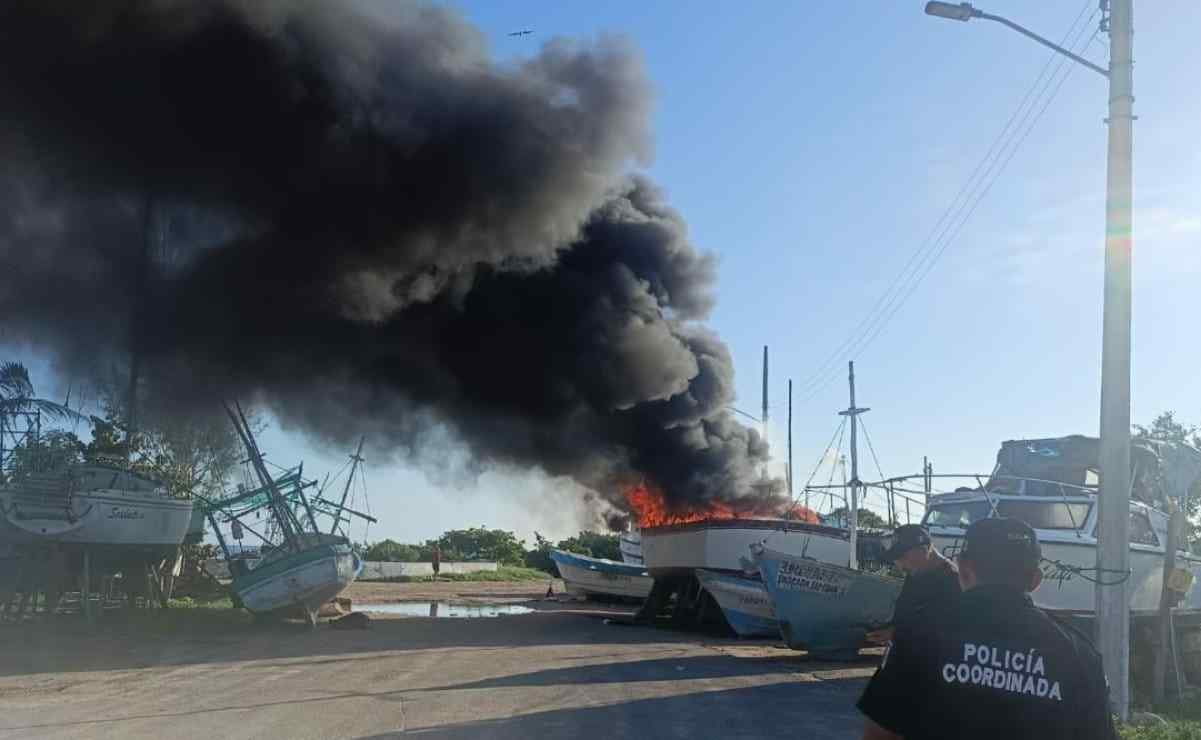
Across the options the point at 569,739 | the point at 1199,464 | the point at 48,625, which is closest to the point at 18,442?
the point at 48,625

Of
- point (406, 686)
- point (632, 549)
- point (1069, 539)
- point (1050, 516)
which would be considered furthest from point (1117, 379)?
point (632, 549)

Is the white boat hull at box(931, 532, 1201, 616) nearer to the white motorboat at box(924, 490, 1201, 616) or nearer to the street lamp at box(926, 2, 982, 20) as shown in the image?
the white motorboat at box(924, 490, 1201, 616)

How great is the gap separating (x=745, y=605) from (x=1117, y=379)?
39.7 feet

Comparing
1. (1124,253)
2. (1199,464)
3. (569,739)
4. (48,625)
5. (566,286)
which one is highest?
(566,286)

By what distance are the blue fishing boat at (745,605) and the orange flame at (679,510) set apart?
21.3 ft

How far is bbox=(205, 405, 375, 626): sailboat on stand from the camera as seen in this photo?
72.5 feet

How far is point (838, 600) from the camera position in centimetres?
1634

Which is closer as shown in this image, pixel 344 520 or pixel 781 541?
pixel 781 541

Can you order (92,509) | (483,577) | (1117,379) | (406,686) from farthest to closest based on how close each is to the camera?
(483,577), (92,509), (406,686), (1117,379)

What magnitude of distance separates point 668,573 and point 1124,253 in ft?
55.6

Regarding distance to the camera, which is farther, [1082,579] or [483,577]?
[483,577]

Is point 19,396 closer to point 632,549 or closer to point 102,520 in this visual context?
point 102,520

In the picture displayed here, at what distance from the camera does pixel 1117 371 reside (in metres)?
10.4

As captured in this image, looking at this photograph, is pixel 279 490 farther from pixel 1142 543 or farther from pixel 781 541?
pixel 1142 543
